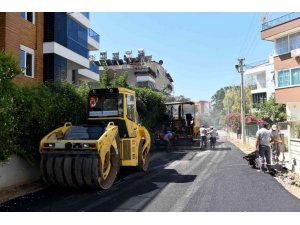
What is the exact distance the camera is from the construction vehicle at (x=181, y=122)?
23.9 metres

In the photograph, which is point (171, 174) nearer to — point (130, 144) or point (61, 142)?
point (130, 144)

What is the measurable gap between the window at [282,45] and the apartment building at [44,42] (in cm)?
1596

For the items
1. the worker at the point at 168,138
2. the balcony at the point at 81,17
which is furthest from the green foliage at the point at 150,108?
the balcony at the point at 81,17

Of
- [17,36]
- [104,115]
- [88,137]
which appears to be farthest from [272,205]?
[17,36]

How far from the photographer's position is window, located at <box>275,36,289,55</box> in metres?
26.9

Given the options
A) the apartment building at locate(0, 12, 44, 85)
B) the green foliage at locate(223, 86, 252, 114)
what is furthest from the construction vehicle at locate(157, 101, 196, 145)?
the green foliage at locate(223, 86, 252, 114)

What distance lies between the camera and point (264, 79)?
2254 inches

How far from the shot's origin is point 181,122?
24469mm

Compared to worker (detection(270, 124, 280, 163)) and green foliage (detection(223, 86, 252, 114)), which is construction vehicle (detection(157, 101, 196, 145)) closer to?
worker (detection(270, 124, 280, 163))

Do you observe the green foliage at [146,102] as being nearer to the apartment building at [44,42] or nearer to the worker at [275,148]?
the apartment building at [44,42]

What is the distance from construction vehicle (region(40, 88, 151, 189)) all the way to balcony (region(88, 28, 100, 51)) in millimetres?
16667

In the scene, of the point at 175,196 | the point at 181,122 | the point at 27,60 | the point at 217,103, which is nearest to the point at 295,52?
the point at 181,122

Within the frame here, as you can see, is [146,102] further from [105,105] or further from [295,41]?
[295,41]

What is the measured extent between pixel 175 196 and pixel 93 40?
2173cm
